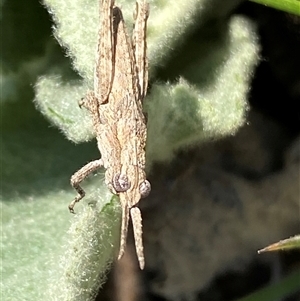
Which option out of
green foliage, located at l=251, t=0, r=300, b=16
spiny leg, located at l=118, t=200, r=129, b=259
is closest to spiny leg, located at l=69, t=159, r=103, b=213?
spiny leg, located at l=118, t=200, r=129, b=259

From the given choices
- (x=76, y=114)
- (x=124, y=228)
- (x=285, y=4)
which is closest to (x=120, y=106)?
(x=76, y=114)

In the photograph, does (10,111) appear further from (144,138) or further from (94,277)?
→ (94,277)

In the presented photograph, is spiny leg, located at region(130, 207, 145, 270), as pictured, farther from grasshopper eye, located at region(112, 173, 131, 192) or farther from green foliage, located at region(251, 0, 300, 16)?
green foliage, located at region(251, 0, 300, 16)

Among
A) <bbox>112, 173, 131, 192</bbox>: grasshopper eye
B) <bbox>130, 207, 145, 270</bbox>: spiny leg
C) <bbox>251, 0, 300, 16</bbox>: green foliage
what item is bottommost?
<bbox>130, 207, 145, 270</bbox>: spiny leg

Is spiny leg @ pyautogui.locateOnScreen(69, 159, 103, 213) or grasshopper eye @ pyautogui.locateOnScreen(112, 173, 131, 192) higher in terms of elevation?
grasshopper eye @ pyautogui.locateOnScreen(112, 173, 131, 192)

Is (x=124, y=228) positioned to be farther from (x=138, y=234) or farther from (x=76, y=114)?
(x=76, y=114)

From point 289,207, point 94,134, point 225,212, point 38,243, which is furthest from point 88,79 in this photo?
point 289,207

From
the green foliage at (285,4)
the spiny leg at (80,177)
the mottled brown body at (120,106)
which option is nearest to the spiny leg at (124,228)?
the mottled brown body at (120,106)

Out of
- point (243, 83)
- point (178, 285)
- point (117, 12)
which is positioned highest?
point (117, 12)

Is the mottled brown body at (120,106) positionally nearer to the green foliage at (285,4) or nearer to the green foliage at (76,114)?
the green foliage at (76,114)
